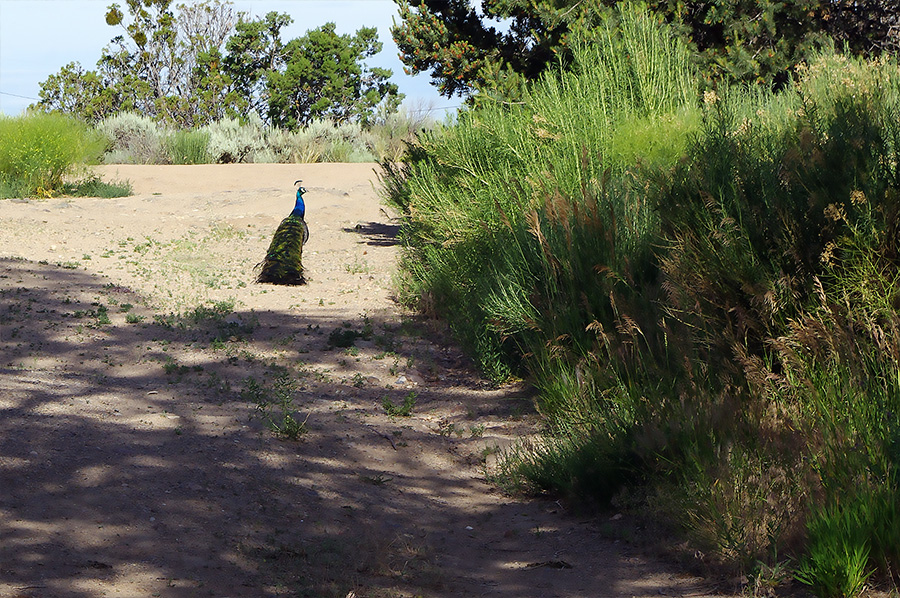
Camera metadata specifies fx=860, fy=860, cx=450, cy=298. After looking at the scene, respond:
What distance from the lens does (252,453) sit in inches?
177

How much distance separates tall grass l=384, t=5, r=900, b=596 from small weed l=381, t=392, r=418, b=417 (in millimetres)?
827

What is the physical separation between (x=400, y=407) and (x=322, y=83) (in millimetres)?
27194

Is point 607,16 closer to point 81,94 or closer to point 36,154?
point 36,154

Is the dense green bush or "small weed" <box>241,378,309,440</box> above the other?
the dense green bush

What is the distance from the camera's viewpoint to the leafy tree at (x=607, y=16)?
9766 mm

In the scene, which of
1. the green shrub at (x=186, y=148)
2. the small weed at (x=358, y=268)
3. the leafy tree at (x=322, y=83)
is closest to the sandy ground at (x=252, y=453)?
the small weed at (x=358, y=268)

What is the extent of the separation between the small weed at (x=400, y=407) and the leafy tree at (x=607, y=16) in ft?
15.0

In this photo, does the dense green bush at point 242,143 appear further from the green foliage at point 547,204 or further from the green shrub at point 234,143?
the green foliage at point 547,204

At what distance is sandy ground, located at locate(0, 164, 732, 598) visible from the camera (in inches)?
130

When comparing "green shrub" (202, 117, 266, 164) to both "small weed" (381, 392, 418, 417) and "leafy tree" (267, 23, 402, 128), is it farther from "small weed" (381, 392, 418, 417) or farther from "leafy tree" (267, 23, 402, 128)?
"small weed" (381, 392, 418, 417)

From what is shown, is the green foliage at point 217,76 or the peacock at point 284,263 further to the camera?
the green foliage at point 217,76

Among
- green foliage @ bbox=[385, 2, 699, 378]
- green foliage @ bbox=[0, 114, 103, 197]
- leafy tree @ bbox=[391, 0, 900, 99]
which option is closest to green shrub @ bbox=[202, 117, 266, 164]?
green foliage @ bbox=[0, 114, 103, 197]

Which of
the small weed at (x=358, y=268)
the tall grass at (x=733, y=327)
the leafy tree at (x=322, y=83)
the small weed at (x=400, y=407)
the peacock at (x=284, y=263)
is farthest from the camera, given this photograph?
the leafy tree at (x=322, y=83)

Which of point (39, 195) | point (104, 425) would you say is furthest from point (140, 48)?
point (104, 425)
